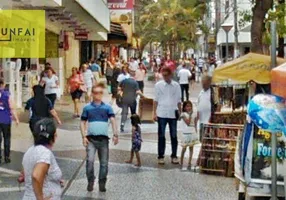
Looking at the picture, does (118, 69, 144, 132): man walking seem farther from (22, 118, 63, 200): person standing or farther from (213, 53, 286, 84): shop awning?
(22, 118, 63, 200): person standing

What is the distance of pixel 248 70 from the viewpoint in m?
10.4

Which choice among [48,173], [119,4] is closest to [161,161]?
[48,173]

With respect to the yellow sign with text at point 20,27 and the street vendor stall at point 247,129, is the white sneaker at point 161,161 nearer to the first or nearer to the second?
the street vendor stall at point 247,129

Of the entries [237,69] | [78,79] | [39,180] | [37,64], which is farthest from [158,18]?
[39,180]

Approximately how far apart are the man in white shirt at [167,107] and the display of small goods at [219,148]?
1.04 meters

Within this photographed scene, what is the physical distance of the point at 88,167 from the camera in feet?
33.8

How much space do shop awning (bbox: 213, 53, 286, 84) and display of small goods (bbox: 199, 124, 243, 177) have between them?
4.44 feet

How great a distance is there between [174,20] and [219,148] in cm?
4689

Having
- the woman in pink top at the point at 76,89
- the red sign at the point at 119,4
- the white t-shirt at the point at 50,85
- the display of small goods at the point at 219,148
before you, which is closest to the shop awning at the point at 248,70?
the display of small goods at the point at 219,148

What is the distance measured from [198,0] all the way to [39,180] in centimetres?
5151

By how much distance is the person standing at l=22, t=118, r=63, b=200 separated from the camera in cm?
562

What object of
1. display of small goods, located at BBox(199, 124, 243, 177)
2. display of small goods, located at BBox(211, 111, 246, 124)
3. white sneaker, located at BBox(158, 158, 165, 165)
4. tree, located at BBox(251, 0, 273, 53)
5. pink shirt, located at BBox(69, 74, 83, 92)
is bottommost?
white sneaker, located at BBox(158, 158, 165, 165)

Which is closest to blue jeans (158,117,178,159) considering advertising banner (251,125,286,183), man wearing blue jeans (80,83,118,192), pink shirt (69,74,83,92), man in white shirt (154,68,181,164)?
man in white shirt (154,68,181,164)

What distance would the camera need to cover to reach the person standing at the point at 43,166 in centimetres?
562
